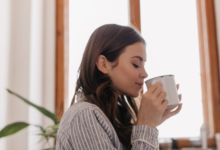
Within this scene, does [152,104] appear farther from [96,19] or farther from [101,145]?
[96,19]

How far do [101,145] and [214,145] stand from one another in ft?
3.44

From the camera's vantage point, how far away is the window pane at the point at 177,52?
1.49m

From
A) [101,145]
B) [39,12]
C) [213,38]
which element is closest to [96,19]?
[39,12]

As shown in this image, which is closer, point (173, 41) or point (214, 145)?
point (214, 145)

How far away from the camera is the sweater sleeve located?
526 mm

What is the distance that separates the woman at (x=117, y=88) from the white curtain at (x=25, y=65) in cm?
71

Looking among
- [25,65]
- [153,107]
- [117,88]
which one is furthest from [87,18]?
[153,107]

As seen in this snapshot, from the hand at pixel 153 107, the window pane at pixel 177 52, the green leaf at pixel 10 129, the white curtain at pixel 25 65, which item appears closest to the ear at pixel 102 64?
the hand at pixel 153 107

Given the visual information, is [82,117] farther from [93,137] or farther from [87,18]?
[87,18]

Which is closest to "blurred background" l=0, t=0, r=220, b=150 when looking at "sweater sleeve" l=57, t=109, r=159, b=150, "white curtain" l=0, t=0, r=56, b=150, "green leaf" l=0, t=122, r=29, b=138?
"white curtain" l=0, t=0, r=56, b=150

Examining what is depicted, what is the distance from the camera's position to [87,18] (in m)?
1.63

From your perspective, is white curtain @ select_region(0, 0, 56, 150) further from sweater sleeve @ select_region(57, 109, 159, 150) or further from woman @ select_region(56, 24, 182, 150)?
sweater sleeve @ select_region(57, 109, 159, 150)

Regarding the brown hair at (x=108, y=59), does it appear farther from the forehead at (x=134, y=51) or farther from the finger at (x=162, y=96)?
the finger at (x=162, y=96)

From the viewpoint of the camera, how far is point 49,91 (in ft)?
4.71
